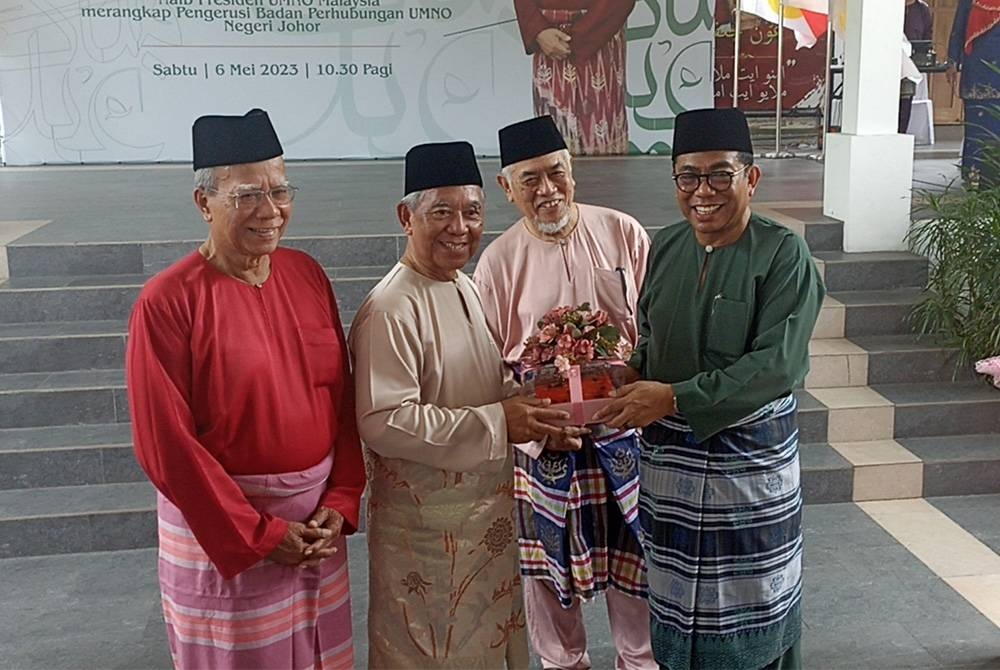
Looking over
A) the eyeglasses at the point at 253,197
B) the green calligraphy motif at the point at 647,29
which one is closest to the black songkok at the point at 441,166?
the eyeglasses at the point at 253,197

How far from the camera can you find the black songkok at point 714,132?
6.59 ft

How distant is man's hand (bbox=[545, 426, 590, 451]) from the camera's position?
214 centimetres

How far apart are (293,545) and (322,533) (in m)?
0.07

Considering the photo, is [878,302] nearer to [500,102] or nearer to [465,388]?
[465,388]

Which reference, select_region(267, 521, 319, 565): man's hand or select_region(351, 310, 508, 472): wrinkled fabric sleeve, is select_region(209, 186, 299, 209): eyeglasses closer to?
select_region(351, 310, 508, 472): wrinkled fabric sleeve

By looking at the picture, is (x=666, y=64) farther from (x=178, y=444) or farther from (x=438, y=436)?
(x=178, y=444)

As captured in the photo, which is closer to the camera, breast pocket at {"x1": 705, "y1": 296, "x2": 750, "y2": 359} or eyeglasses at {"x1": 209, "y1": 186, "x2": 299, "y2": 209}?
eyeglasses at {"x1": 209, "y1": 186, "x2": 299, "y2": 209}

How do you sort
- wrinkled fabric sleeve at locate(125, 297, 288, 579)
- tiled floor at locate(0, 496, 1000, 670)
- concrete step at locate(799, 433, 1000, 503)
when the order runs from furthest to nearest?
concrete step at locate(799, 433, 1000, 503) → tiled floor at locate(0, 496, 1000, 670) → wrinkled fabric sleeve at locate(125, 297, 288, 579)

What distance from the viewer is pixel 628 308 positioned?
8.50 feet

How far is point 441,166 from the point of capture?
198 centimetres

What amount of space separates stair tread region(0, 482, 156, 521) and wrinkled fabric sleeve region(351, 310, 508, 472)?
6.45ft

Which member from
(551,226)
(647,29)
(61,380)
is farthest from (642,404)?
(647,29)

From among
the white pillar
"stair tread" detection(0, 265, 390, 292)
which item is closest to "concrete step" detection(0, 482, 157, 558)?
"stair tread" detection(0, 265, 390, 292)

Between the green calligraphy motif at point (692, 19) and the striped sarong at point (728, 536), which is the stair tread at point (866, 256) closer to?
the striped sarong at point (728, 536)
